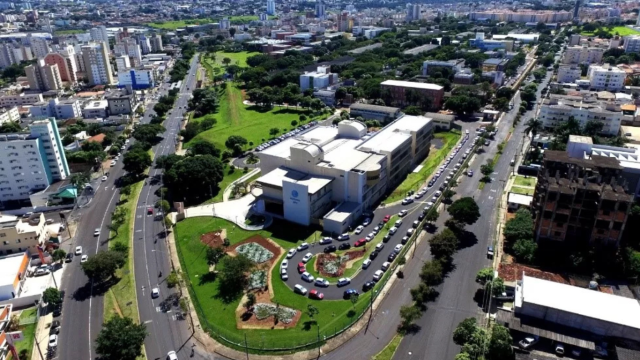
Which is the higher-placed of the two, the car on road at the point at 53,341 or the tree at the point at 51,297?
the tree at the point at 51,297

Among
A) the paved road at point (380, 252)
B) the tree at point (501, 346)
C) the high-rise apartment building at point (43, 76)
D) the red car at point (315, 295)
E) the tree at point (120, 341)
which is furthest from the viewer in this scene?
the high-rise apartment building at point (43, 76)

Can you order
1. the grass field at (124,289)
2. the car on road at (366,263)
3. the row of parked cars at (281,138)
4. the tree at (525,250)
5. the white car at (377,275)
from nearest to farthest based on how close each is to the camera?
1. the grass field at (124,289)
2. the white car at (377,275)
3. the tree at (525,250)
4. the car on road at (366,263)
5. the row of parked cars at (281,138)

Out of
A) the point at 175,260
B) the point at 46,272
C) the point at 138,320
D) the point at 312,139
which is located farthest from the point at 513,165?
the point at 46,272

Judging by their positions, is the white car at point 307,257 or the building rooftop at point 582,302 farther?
the white car at point 307,257

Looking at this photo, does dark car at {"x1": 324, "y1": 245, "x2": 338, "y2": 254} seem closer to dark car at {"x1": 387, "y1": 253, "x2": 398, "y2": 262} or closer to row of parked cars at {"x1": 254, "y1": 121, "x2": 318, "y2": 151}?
dark car at {"x1": 387, "y1": 253, "x2": 398, "y2": 262}

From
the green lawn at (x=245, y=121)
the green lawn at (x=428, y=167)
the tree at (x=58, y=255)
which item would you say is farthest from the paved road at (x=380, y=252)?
the green lawn at (x=245, y=121)

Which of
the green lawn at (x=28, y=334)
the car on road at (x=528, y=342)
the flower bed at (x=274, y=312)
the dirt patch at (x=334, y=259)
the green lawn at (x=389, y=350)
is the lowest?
the green lawn at (x=28, y=334)

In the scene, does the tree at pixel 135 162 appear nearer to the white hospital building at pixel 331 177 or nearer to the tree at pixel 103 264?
the white hospital building at pixel 331 177
